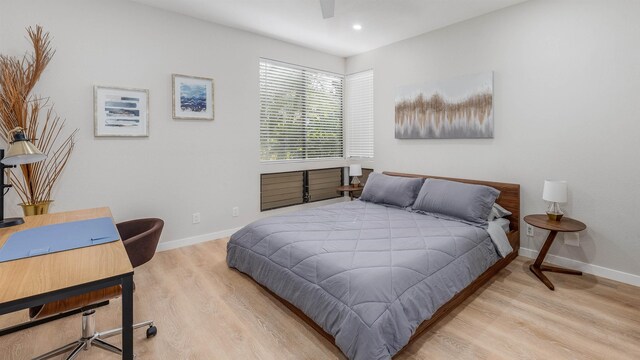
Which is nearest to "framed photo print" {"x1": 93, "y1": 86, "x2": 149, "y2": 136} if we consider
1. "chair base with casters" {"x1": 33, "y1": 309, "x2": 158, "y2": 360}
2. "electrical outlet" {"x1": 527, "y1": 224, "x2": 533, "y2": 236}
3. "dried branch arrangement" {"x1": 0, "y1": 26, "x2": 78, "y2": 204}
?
"dried branch arrangement" {"x1": 0, "y1": 26, "x2": 78, "y2": 204}

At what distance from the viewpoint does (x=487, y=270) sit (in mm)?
2711

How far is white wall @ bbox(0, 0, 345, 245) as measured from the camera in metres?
2.87

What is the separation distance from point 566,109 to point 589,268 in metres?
1.53

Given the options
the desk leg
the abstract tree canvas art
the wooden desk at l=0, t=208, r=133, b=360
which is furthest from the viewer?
the abstract tree canvas art

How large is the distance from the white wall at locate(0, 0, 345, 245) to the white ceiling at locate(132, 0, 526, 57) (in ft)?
0.85

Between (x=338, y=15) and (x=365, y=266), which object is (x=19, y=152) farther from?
(x=338, y=15)

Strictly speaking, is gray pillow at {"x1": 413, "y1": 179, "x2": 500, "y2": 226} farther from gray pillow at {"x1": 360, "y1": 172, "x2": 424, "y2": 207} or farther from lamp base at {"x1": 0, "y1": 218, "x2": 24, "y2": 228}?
lamp base at {"x1": 0, "y1": 218, "x2": 24, "y2": 228}

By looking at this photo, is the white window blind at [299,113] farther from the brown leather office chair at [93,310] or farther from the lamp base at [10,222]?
the lamp base at [10,222]

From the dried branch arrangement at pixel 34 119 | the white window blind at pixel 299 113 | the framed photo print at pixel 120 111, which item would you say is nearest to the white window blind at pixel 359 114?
the white window blind at pixel 299 113

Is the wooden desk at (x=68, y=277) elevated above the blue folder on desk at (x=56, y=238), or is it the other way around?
the blue folder on desk at (x=56, y=238)

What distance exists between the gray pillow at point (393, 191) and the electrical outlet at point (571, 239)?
148cm

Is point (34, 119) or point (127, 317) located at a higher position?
point (34, 119)

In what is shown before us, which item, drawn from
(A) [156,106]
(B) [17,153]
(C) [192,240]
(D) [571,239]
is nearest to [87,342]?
(B) [17,153]

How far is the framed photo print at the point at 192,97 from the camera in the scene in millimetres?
3508
